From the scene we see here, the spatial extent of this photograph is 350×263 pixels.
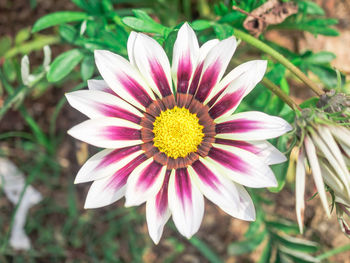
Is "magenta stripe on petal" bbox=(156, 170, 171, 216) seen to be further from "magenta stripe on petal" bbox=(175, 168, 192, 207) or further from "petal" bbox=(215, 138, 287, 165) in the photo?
"petal" bbox=(215, 138, 287, 165)

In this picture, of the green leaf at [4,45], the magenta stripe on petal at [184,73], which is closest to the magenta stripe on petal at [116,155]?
the magenta stripe on petal at [184,73]

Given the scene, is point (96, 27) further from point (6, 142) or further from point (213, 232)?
point (213, 232)

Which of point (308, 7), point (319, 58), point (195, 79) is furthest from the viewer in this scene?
point (308, 7)

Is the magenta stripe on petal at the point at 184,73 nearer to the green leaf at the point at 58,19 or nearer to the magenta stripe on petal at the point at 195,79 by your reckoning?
the magenta stripe on petal at the point at 195,79

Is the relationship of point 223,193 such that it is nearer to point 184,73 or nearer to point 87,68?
point 184,73

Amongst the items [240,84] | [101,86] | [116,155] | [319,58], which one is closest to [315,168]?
[240,84]

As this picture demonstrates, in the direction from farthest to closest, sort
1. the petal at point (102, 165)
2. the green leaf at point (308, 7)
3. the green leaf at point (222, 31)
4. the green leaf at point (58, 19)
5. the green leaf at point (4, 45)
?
the green leaf at point (4, 45) → the green leaf at point (308, 7) → the green leaf at point (58, 19) → the green leaf at point (222, 31) → the petal at point (102, 165)

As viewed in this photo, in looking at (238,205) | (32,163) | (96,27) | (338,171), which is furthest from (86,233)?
(338,171)
